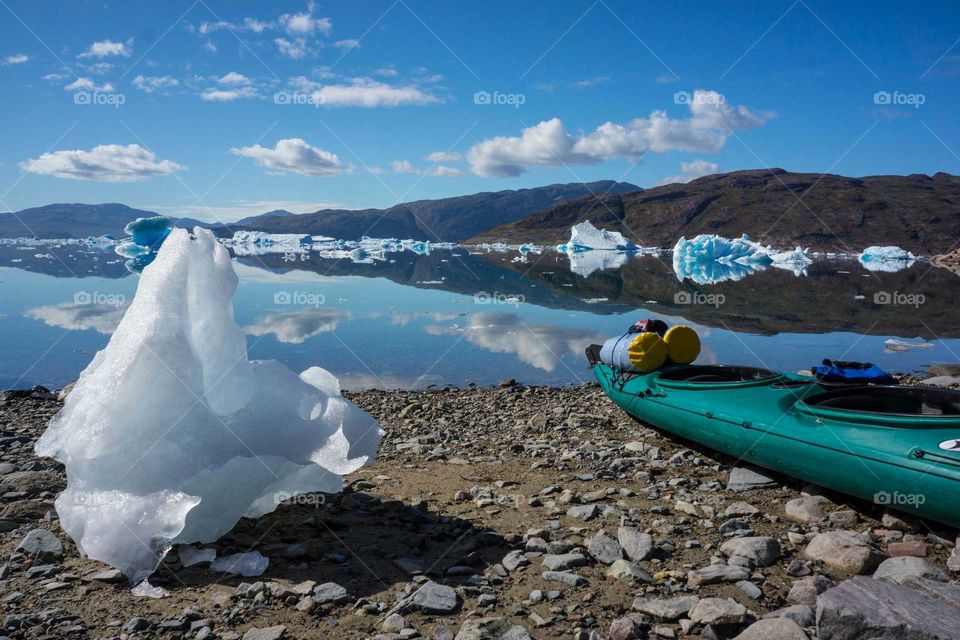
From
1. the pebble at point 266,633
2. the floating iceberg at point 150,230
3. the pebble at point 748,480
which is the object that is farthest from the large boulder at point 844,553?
the floating iceberg at point 150,230

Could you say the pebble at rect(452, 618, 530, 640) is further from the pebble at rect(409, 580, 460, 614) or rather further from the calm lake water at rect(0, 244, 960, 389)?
the calm lake water at rect(0, 244, 960, 389)

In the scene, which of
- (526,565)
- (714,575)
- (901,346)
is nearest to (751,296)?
(901,346)

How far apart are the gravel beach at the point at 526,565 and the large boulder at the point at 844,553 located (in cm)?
1

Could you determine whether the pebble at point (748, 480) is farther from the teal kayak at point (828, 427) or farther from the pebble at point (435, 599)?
the pebble at point (435, 599)

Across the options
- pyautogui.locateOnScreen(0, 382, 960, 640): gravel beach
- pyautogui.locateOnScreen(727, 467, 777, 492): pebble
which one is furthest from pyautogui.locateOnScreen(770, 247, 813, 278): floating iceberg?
pyautogui.locateOnScreen(0, 382, 960, 640): gravel beach

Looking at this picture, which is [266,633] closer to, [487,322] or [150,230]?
[487,322]

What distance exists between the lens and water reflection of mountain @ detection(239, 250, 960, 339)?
93.4 feet

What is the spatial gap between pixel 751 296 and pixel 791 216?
131 meters

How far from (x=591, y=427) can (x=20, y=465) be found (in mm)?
8288

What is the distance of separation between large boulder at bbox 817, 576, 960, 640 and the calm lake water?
12.7 metres

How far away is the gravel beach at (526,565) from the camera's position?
4.62m

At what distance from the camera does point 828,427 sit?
24.2ft

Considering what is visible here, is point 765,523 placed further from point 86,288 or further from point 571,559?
point 86,288

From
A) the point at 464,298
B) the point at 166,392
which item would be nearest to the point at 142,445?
the point at 166,392
